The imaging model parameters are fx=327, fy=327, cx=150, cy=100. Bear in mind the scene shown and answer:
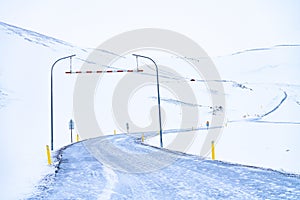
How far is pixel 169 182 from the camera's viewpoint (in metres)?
10.7

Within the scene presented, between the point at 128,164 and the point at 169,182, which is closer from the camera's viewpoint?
the point at 169,182

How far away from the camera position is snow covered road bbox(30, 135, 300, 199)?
349 inches

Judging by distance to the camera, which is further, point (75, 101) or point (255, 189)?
point (75, 101)

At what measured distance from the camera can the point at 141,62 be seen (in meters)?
133

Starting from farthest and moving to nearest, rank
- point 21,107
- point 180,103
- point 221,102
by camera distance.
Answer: point 221,102 < point 180,103 < point 21,107

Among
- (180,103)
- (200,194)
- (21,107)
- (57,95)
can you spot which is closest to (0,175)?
(200,194)

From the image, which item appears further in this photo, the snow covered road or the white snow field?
the white snow field

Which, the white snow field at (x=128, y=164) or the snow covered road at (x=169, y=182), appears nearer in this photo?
the snow covered road at (x=169, y=182)

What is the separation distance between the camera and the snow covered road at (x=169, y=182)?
886 centimetres

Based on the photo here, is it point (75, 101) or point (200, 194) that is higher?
point (75, 101)

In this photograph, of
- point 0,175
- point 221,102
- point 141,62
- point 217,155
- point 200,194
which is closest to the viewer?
point 200,194

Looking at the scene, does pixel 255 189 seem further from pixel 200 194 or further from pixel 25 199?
pixel 25 199

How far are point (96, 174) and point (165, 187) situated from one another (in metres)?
3.80

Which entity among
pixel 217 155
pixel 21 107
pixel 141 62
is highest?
pixel 141 62
